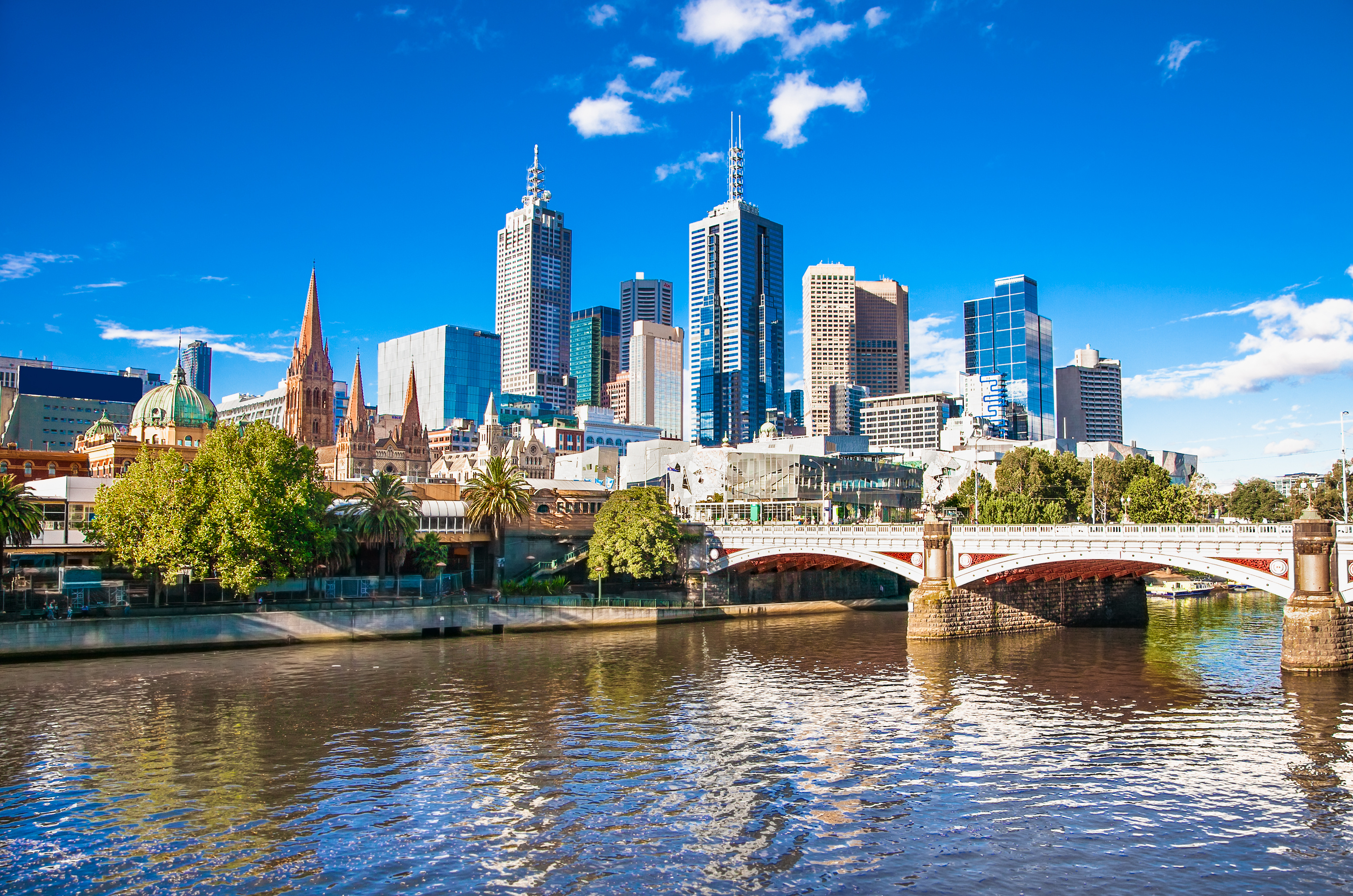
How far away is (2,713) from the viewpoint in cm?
5216

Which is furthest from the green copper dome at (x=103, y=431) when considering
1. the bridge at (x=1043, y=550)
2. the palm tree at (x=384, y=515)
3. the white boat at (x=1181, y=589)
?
the white boat at (x=1181, y=589)

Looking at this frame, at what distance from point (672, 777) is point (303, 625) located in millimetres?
47294

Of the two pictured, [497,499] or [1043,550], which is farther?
[497,499]

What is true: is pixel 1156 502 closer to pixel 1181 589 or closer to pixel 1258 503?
pixel 1181 589

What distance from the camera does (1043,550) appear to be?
74500mm

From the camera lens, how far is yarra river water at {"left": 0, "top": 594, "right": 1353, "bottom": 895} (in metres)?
31.4

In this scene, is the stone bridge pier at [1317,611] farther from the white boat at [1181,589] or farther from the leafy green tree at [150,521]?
the leafy green tree at [150,521]

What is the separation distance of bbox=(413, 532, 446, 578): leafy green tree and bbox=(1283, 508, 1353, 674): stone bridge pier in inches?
2734

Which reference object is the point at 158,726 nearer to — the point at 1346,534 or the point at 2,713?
the point at 2,713

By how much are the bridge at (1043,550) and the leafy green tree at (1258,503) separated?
95496mm

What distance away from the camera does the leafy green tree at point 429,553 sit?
93.7 metres

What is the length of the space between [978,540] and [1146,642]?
54.8 feet

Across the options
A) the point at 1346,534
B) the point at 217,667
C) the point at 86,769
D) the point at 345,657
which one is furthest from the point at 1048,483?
the point at 86,769

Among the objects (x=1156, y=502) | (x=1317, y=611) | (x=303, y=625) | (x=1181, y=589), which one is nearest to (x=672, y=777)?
Result: (x=1317, y=611)
